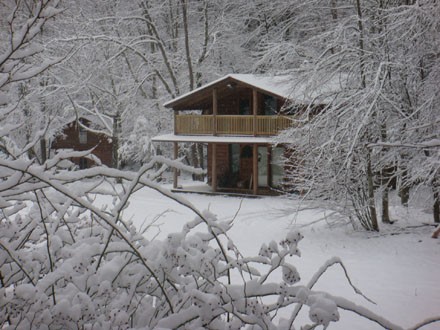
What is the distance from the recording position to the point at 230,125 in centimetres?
2209

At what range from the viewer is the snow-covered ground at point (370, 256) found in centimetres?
746

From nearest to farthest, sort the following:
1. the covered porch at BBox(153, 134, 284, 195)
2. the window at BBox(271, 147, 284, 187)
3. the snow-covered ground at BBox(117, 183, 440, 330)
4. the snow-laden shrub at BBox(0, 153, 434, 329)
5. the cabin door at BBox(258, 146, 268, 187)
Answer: the snow-laden shrub at BBox(0, 153, 434, 329), the snow-covered ground at BBox(117, 183, 440, 330), the covered porch at BBox(153, 134, 284, 195), the window at BBox(271, 147, 284, 187), the cabin door at BBox(258, 146, 268, 187)

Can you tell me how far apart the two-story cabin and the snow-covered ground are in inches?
186

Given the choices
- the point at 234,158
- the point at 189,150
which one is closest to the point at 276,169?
the point at 234,158

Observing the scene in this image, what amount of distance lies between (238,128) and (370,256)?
1215cm

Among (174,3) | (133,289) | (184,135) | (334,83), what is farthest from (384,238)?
(174,3)

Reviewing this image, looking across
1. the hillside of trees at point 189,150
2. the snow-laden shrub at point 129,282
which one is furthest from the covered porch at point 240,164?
the snow-laden shrub at point 129,282

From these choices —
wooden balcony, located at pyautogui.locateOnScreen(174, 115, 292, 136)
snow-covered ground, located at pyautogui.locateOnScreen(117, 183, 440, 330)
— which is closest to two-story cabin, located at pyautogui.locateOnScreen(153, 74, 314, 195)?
wooden balcony, located at pyautogui.locateOnScreen(174, 115, 292, 136)

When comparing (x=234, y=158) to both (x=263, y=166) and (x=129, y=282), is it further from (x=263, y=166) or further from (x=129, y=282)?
(x=129, y=282)

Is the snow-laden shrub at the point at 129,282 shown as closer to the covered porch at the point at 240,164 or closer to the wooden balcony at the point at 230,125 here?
the covered porch at the point at 240,164

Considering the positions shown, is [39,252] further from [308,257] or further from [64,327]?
[308,257]

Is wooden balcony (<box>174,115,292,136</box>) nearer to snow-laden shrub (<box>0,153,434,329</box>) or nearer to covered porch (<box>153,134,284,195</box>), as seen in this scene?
covered porch (<box>153,134,284,195</box>)

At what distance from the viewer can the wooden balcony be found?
21.1 meters

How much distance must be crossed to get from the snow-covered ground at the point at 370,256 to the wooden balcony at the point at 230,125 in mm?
4944
